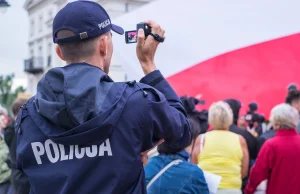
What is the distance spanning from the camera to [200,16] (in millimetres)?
5859

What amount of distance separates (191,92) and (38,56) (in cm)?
4442

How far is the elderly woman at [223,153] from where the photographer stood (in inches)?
187

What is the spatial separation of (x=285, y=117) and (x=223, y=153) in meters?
0.66

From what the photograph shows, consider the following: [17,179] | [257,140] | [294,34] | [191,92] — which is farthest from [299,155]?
[17,179]

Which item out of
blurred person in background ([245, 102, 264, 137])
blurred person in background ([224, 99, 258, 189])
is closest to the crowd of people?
blurred person in background ([224, 99, 258, 189])

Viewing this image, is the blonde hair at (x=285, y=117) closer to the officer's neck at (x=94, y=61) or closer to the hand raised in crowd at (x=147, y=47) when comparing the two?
the hand raised in crowd at (x=147, y=47)

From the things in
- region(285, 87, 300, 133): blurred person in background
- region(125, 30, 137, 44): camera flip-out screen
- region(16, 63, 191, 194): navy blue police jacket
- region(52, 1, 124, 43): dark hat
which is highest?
region(52, 1, 124, 43): dark hat

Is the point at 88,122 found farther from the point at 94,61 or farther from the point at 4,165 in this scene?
the point at 4,165

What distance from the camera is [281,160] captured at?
15.3ft

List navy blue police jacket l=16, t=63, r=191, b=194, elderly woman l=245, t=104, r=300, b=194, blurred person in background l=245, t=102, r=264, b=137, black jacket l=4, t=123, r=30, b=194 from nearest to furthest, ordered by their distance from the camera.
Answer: navy blue police jacket l=16, t=63, r=191, b=194 < black jacket l=4, t=123, r=30, b=194 < elderly woman l=245, t=104, r=300, b=194 < blurred person in background l=245, t=102, r=264, b=137

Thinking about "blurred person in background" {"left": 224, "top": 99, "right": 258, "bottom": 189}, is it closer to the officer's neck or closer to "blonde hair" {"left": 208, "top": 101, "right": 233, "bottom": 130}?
"blonde hair" {"left": 208, "top": 101, "right": 233, "bottom": 130}

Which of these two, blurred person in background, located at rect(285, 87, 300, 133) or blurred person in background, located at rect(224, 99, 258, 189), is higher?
blurred person in background, located at rect(285, 87, 300, 133)

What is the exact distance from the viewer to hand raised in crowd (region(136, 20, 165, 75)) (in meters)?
2.00

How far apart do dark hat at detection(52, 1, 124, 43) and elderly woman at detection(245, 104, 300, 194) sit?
315cm
